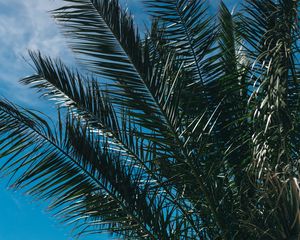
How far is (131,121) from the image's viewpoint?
14.9ft

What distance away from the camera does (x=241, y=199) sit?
4699mm

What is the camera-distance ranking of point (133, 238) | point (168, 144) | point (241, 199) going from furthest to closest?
point (133, 238), point (241, 199), point (168, 144)

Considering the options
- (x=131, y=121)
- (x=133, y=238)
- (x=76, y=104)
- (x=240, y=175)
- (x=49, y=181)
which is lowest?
(x=133, y=238)

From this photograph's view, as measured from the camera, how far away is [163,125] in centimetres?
442

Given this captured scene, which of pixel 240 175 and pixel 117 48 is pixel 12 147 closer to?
pixel 117 48

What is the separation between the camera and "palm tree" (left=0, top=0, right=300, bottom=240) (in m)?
4.32

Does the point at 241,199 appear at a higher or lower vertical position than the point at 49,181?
lower

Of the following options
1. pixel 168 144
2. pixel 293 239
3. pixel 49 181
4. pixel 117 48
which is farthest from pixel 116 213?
pixel 293 239

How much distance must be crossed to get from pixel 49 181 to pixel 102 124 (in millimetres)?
702

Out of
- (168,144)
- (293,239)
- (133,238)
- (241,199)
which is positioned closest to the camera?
(293,239)

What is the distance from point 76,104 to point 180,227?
4.79 ft

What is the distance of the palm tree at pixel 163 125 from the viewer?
4.32 meters

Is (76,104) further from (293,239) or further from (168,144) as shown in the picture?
(293,239)

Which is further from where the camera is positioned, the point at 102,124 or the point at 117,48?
the point at 102,124
